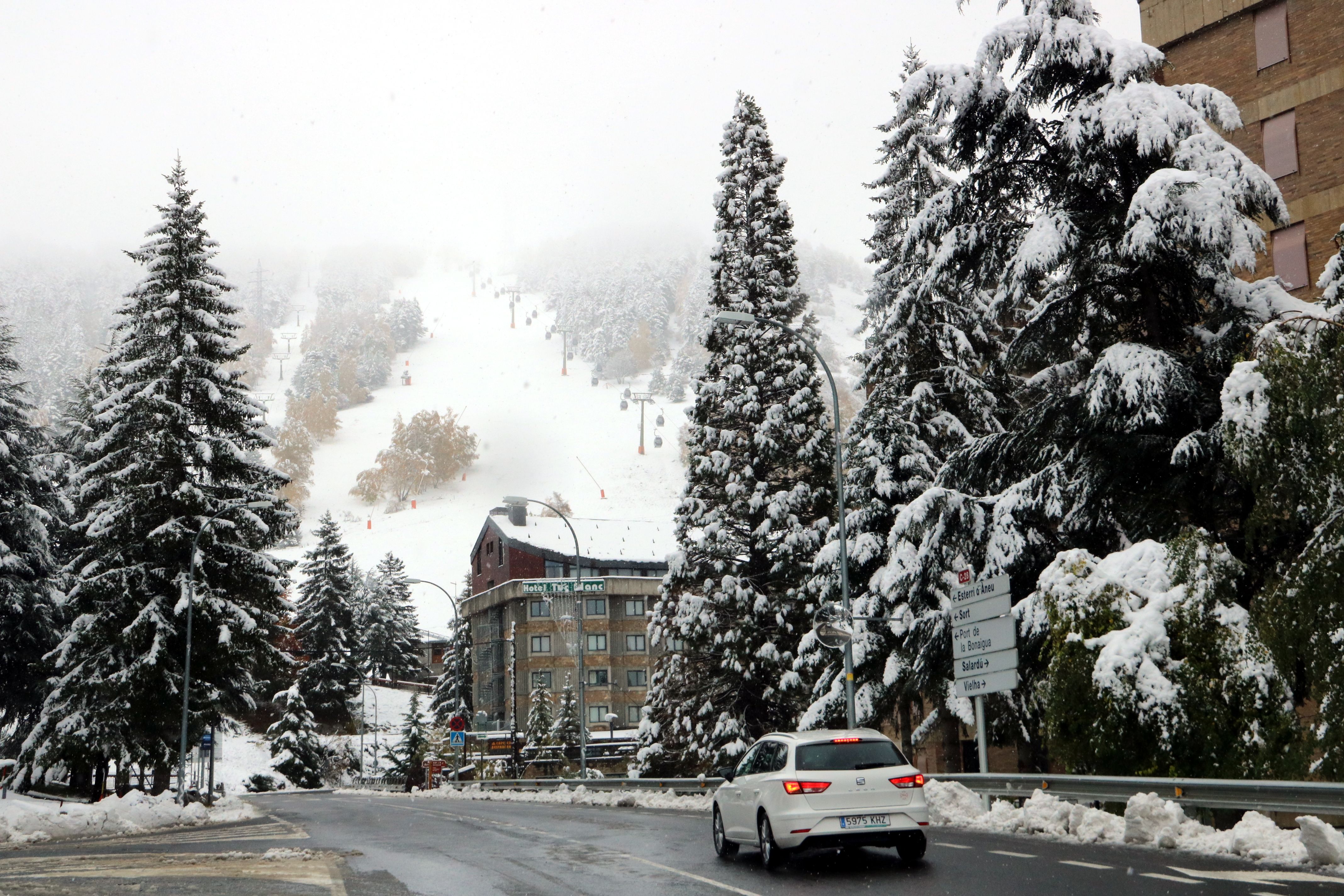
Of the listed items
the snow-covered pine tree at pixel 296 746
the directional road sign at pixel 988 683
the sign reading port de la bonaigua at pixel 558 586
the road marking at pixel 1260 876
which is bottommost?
the snow-covered pine tree at pixel 296 746

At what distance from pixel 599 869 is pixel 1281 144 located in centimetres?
2950

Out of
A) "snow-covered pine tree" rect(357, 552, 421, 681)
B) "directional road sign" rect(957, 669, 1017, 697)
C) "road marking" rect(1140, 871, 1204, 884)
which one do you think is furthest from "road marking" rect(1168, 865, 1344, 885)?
"snow-covered pine tree" rect(357, 552, 421, 681)

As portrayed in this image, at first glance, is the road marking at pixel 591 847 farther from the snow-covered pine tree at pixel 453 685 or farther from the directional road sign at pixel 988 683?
the snow-covered pine tree at pixel 453 685

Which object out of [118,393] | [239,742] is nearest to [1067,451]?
[118,393]

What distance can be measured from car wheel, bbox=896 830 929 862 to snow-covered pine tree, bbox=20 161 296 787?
29166mm

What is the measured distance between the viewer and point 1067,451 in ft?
69.6

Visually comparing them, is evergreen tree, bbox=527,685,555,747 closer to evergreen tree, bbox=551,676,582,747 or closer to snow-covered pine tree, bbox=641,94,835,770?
evergreen tree, bbox=551,676,582,747

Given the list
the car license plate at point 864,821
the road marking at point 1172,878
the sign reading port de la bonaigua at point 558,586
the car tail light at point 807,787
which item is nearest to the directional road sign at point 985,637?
the car license plate at point 864,821

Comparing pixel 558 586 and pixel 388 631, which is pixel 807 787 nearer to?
pixel 558 586

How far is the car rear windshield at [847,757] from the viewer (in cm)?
1311

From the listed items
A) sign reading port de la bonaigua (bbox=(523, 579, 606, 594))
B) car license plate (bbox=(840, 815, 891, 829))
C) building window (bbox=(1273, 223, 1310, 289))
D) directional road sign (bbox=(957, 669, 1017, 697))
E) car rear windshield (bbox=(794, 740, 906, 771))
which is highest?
building window (bbox=(1273, 223, 1310, 289))

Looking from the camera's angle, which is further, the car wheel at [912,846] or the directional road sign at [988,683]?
the directional road sign at [988,683]

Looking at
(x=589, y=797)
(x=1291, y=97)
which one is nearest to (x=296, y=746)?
(x=589, y=797)

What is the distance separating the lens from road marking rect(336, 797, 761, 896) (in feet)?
37.3
